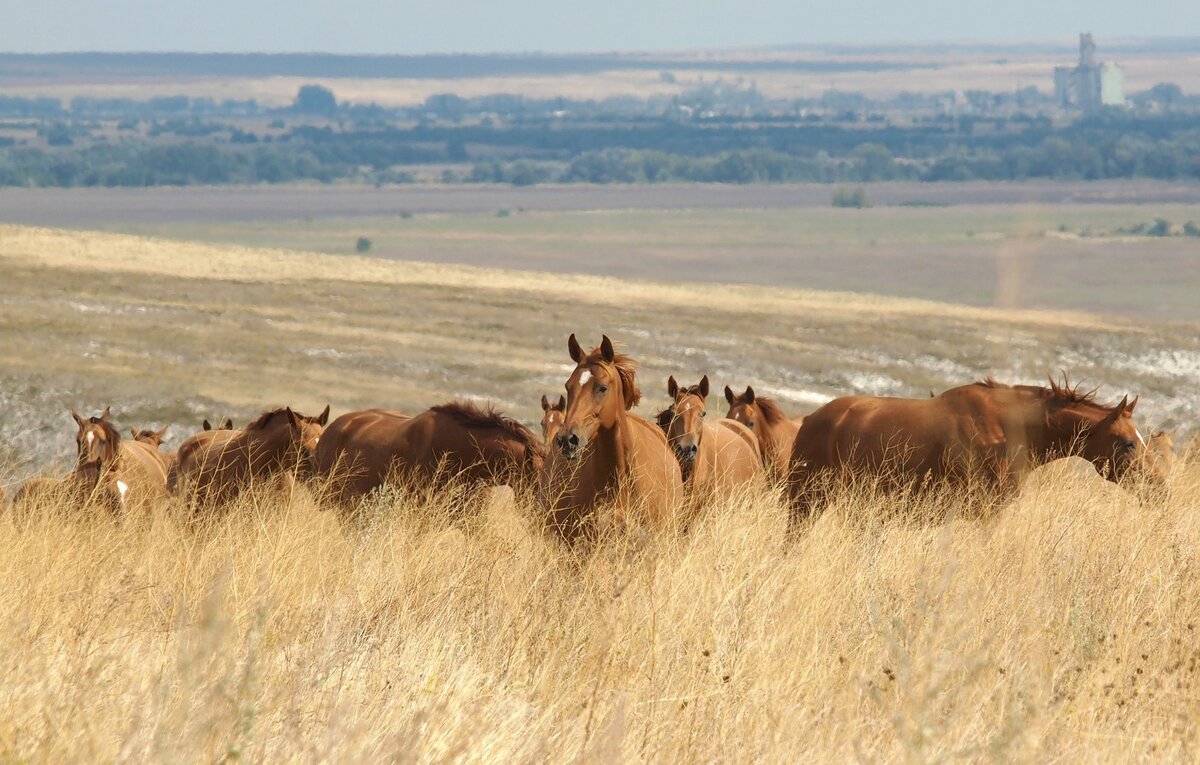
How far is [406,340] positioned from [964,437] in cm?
2705

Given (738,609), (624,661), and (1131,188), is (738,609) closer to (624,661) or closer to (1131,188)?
(624,661)

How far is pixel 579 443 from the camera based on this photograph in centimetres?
835

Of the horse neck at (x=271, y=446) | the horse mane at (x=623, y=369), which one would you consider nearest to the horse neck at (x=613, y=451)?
the horse mane at (x=623, y=369)

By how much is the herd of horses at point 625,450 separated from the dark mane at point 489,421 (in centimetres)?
2

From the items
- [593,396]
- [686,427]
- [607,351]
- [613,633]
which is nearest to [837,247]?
[686,427]

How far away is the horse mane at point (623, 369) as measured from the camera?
29.5 feet

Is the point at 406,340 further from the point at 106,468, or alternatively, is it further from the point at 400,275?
the point at 106,468

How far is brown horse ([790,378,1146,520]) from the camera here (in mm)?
10422

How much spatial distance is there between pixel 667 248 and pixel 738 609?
132189mm

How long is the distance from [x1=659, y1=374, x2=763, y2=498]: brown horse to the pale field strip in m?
34.5

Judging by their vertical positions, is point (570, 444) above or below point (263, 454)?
above

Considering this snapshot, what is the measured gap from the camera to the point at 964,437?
35.5ft

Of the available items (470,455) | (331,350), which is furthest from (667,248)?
(470,455)

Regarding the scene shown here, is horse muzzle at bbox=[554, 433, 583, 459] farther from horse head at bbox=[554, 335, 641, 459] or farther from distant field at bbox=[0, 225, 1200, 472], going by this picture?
distant field at bbox=[0, 225, 1200, 472]
